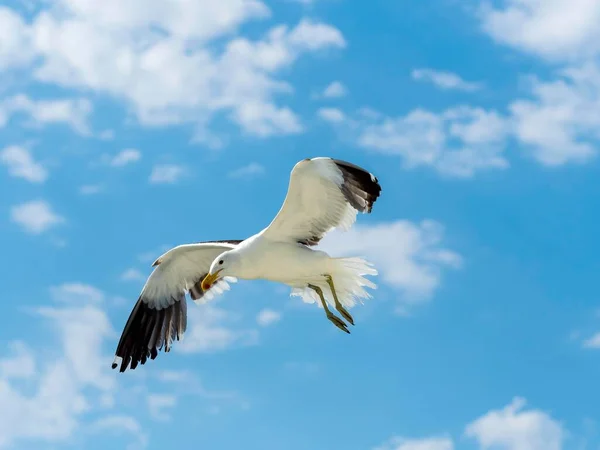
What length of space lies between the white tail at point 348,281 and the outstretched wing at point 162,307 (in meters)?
2.25

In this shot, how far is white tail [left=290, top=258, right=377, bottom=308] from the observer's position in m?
11.3

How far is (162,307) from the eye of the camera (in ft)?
44.7

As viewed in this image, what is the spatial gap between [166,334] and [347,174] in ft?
15.2

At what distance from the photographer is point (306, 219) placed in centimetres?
1123

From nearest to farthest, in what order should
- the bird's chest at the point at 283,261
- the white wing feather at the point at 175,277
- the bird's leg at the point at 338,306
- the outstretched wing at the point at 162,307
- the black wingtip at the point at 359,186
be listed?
the black wingtip at the point at 359,186 → the bird's chest at the point at 283,261 → the bird's leg at the point at 338,306 → the white wing feather at the point at 175,277 → the outstretched wing at the point at 162,307

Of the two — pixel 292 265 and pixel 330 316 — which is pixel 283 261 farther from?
pixel 330 316

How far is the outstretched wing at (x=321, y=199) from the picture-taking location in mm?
10422

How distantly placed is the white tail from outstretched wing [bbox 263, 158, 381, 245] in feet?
1.59

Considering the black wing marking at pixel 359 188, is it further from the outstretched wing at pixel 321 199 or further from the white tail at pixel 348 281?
the white tail at pixel 348 281

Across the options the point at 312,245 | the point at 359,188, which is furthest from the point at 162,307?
the point at 359,188

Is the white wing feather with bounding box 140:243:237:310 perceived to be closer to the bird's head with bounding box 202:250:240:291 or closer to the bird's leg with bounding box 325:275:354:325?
the bird's head with bounding box 202:250:240:291

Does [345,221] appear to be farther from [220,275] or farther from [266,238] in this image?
[220,275]

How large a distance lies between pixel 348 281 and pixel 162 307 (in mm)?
3556

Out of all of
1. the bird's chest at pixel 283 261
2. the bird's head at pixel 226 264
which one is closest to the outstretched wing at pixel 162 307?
the bird's head at pixel 226 264
